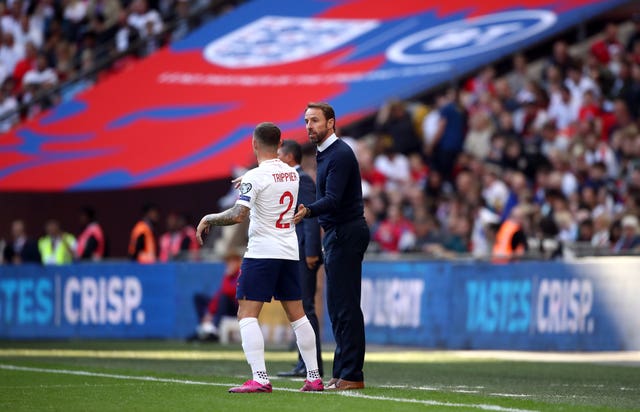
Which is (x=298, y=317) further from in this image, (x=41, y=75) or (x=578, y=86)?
(x=41, y=75)

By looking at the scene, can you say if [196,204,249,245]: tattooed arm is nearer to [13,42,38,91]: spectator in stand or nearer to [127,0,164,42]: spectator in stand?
[127,0,164,42]: spectator in stand

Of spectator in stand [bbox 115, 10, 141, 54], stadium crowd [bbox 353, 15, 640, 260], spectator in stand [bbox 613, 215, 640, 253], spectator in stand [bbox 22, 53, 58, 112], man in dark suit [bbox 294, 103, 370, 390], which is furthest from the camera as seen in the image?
spectator in stand [bbox 115, 10, 141, 54]

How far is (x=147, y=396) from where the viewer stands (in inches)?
452

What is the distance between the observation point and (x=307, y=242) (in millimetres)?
14086

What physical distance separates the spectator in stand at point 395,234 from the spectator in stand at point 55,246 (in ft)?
18.9

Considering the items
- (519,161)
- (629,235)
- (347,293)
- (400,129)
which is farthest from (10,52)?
(347,293)

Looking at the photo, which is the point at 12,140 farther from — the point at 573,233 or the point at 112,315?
the point at 573,233

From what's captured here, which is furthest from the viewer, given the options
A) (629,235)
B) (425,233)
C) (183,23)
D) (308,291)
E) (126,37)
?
(126,37)

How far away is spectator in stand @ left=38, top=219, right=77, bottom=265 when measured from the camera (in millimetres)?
26688

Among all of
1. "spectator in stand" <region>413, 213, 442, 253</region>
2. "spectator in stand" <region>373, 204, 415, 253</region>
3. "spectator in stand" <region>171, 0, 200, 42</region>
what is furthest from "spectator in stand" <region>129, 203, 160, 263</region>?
"spectator in stand" <region>171, 0, 200, 42</region>

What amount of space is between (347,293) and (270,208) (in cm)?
98

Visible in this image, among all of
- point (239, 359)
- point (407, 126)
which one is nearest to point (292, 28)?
point (407, 126)

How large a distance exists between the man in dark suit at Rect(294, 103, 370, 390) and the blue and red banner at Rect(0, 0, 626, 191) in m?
12.1

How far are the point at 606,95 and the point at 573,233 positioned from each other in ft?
14.4
